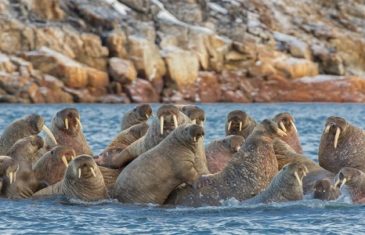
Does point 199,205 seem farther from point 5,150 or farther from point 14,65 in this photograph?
point 14,65

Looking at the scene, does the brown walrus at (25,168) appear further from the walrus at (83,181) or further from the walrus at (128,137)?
the walrus at (128,137)

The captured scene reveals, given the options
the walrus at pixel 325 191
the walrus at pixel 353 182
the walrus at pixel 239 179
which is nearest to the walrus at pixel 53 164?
the walrus at pixel 239 179

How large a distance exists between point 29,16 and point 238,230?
5724 cm

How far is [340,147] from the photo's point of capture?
14.9 m

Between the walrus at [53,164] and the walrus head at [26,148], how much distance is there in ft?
0.82

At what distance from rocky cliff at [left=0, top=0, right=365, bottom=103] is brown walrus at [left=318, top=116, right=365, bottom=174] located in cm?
4912

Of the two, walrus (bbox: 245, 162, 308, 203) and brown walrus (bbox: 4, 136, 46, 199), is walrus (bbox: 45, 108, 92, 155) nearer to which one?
brown walrus (bbox: 4, 136, 46, 199)

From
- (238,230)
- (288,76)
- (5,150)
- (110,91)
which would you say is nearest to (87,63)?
(110,91)

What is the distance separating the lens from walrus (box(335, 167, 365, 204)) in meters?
12.9

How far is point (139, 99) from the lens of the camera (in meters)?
66.6

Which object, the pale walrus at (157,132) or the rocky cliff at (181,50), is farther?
the rocky cliff at (181,50)

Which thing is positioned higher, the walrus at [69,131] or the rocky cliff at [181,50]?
the rocky cliff at [181,50]

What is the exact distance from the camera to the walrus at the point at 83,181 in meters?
13.1

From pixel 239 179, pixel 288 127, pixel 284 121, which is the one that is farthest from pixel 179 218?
pixel 288 127
